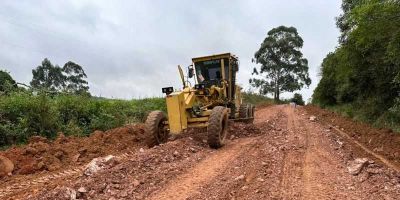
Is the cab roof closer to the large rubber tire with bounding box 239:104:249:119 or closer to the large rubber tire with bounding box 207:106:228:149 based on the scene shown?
the large rubber tire with bounding box 239:104:249:119

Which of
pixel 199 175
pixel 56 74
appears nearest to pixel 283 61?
pixel 56 74

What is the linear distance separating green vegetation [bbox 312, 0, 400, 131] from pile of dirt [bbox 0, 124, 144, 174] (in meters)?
7.78

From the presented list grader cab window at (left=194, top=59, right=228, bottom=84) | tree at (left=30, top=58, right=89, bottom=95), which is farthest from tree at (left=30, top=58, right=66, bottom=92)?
grader cab window at (left=194, top=59, right=228, bottom=84)

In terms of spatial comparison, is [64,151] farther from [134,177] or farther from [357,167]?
[357,167]

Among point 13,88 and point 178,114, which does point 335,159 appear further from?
point 13,88

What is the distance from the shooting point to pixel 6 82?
51.3ft

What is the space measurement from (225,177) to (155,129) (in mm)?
3877

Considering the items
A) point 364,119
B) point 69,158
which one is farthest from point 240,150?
point 364,119

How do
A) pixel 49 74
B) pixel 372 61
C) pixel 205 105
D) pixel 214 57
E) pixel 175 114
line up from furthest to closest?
pixel 49 74
pixel 372 61
pixel 214 57
pixel 205 105
pixel 175 114

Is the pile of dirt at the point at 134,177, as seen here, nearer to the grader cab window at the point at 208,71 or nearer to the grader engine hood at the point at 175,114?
the grader engine hood at the point at 175,114

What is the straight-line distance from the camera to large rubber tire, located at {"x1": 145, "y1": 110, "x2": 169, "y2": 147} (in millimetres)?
11180

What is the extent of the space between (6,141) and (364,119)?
53.2 ft

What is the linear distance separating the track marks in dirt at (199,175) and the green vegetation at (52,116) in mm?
6129

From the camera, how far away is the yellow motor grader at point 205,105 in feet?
36.5
